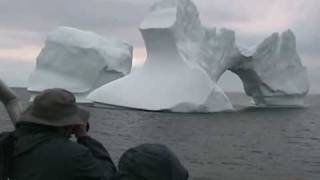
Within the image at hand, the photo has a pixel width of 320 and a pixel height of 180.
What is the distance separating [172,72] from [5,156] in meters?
22.2

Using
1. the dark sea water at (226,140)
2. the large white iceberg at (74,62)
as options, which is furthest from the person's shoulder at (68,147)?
the large white iceberg at (74,62)

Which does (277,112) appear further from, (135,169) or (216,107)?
(135,169)

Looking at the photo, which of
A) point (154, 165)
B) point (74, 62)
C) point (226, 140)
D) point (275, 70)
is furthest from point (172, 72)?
point (154, 165)

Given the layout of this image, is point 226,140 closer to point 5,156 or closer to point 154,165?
point 5,156

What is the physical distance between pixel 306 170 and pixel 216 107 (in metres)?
11.4

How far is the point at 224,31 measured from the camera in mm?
25250

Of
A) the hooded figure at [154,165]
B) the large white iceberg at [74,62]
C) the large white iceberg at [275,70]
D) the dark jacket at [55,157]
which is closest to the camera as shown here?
the hooded figure at [154,165]

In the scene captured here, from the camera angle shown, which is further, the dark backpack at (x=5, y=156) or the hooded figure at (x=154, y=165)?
the dark backpack at (x=5, y=156)

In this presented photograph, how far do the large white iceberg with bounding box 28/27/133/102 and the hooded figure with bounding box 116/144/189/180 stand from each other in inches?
1053

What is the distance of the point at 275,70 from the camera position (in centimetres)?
2781

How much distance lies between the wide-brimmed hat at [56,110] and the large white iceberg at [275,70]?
983 inches

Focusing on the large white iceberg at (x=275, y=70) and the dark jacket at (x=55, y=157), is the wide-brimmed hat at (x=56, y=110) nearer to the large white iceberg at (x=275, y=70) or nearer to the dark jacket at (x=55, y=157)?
the dark jacket at (x=55, y=157)

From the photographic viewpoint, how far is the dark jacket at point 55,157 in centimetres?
165

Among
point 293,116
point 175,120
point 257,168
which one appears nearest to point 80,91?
point 175,120
